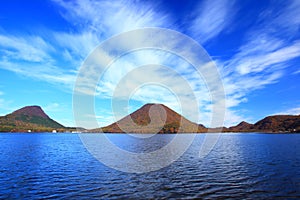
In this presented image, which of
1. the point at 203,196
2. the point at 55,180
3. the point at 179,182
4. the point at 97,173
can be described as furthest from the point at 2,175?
the point at 203,196

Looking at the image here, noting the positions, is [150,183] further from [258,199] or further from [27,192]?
[27,192]

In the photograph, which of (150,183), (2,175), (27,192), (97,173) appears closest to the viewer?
(27,192)

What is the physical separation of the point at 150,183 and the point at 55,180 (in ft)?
52.4

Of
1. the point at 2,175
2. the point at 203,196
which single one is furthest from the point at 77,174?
the point at 203,196

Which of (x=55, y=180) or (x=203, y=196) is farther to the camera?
(x=55, y=180)

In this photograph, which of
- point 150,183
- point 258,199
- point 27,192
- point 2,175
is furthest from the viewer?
point 2,175

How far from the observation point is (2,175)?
125 feet

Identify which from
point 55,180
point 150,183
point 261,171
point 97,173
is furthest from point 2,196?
point 261,171

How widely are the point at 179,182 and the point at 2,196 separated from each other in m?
24.8

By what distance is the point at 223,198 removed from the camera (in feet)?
87.4

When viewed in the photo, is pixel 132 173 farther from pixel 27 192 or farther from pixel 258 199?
pixel 258 199

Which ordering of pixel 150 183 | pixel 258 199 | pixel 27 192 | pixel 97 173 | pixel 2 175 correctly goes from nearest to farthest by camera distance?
1. pixel 258 199
2. pixel 27 192
3. pixel 150 183
4. pixel 2 175
5. pixel 97 173

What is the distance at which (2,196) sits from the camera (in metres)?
26.5

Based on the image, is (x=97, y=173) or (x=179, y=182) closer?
(x=179, y=182)
